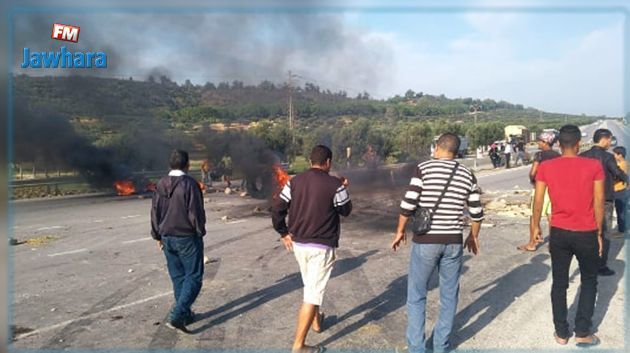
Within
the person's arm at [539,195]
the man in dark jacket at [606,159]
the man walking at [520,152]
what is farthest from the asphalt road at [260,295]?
the man walking at [520,152]

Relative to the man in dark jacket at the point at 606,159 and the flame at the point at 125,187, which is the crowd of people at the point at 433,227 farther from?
the flame at the point at 125,187

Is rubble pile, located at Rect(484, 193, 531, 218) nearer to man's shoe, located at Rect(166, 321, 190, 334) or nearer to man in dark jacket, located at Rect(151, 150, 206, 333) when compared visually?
man in dark jacket, located at Rect(151, 150, 206, 333)

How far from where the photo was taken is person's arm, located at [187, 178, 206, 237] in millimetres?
4031

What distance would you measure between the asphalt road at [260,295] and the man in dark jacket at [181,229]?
12.0 inches

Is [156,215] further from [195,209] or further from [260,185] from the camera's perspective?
[260,185]

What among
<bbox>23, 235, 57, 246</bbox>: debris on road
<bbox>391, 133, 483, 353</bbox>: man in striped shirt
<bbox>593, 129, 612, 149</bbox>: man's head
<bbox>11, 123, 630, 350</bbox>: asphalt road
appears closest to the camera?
<bbox>391, 133, 483, 353</bbox>: man in striped shirt

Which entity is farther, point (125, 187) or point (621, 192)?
point (125, 187)

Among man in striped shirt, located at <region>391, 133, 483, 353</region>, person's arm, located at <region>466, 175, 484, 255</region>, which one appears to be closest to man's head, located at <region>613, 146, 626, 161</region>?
person's arm, located at <region>466, 175, 484, 255</region>

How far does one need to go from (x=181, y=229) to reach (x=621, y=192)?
6.54m

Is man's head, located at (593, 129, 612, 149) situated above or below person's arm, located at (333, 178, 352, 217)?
above

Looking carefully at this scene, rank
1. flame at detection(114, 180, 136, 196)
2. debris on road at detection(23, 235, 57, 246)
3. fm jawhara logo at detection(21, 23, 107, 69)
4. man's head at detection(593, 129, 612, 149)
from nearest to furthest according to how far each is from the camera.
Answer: man's head at detection(593, 129, 612, 149), debris on road at detection(23, 235, 57, 246), fm jawhara logo at detection(21, 23, 107, 69), flame at detection(114, 180, 136, 196)

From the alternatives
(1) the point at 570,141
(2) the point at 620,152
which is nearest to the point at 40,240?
(1) the point at 570,141

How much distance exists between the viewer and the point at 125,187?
16.8 meters

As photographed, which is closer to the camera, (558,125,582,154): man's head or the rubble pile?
(558,125,582,154): man's head
